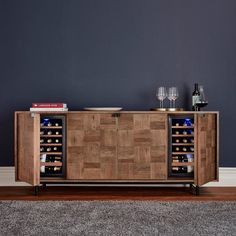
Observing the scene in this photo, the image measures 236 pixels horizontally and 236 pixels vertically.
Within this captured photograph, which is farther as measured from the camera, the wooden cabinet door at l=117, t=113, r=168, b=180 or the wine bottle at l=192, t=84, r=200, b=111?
the wine bottle at l=192, t=84, r=200, b=111

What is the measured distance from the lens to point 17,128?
348cm

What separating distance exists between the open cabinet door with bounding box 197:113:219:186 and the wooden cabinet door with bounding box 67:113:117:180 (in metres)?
0.76

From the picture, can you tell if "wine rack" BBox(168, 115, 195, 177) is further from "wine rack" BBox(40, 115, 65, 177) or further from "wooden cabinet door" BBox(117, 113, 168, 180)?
"wine rack" BBox(40, 115, 65, 177)

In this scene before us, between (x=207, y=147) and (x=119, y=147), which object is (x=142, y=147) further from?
(x=207, y=147)

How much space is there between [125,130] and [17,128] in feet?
3.28

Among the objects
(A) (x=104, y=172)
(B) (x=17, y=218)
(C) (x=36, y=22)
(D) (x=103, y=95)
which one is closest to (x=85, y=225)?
(B) (x=17, y=218)

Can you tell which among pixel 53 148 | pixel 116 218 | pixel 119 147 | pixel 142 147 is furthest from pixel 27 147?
pixel 116 218

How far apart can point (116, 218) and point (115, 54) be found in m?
1.89

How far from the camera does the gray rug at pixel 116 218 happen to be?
229cm

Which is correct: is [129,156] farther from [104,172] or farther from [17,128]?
[17,128]

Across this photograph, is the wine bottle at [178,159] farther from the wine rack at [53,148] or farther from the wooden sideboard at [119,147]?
the wine rack at [53,148]

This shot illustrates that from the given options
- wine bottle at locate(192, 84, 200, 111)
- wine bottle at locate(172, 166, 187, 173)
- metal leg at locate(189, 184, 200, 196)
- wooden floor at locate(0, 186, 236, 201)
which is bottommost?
wooden floor at locate(0, 186, 236, 201)

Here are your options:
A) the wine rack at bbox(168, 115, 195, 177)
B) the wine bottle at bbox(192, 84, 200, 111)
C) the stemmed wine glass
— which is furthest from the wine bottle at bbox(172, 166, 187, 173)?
the stemmed wine glass

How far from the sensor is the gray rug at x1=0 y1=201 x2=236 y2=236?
2.29 meters
